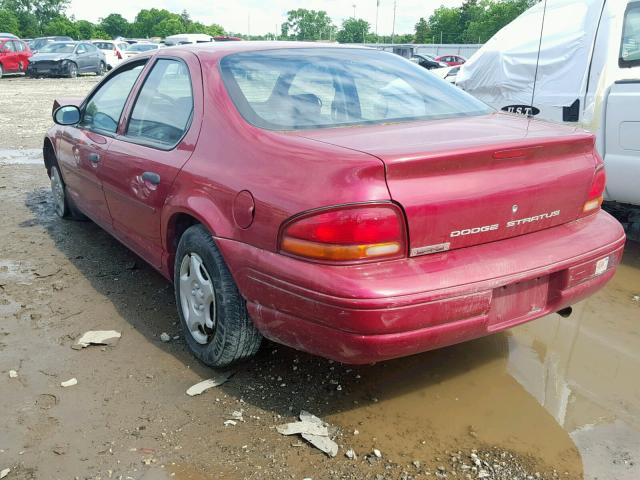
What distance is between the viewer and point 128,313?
3.71m

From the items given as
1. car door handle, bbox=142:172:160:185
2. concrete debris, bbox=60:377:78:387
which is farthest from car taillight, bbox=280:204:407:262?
concrete debris, bbox=60:377:78:387

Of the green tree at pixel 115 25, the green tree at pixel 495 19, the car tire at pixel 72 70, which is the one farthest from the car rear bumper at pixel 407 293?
the green tree at pixel 115 25

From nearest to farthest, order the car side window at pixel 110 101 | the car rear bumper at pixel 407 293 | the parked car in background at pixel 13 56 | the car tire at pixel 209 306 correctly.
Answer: the car rear bumper at pixel 407 293 → the car tire at pixel 209 306 → the car side window at pixel 110 101 → the parked car in background at pixel 13 56

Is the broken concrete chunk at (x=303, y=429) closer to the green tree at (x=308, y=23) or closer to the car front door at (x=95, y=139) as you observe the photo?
the car front door at (x=95, y=139)

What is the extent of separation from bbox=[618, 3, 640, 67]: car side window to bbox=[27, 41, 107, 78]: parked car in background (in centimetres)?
2427

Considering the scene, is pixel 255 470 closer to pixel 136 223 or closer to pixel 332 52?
pixel 136 223

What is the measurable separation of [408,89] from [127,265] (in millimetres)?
2447

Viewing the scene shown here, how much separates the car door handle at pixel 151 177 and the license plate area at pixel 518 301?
1.82 meters

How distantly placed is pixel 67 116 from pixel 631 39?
4454mm

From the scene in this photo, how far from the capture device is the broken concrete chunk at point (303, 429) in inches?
100

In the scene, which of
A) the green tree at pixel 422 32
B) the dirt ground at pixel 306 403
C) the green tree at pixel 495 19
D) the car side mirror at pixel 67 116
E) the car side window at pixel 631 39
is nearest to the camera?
the dirt ground at pixel 306 403

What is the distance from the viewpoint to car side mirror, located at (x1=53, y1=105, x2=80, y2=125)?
4.39m

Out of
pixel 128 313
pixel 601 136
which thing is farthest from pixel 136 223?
pixel 601 136

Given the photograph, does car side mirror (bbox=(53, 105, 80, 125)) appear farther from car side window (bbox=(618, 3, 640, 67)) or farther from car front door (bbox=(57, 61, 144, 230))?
car side window (bbox=(618, 3, 640, 67))
